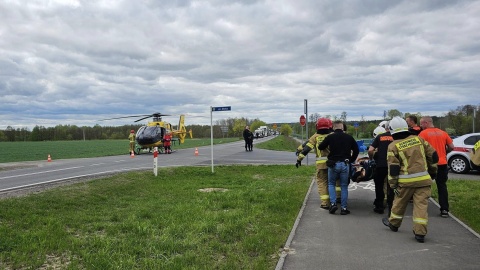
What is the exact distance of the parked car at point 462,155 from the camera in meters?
15.4

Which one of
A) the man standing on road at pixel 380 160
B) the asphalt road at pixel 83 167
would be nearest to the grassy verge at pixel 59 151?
the asphalt road at pixel 83 167

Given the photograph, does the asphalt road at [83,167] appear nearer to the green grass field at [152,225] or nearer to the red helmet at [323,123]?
the green grass field at [152,225]

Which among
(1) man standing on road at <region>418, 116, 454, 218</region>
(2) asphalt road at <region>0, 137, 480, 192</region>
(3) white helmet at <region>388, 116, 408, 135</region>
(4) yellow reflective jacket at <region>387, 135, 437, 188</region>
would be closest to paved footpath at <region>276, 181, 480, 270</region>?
(1) man standing on road at <region>418, 116, 454, 218</region>

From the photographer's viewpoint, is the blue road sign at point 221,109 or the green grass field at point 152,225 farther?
the blue road sign at point 221,109

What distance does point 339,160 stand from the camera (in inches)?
314

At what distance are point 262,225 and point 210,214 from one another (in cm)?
131

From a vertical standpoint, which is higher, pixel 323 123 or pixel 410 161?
pixel 323 123

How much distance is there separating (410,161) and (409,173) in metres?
0.19

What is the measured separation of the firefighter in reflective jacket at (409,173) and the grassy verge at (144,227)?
185 cm

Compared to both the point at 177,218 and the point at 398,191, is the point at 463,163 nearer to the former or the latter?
the point at 398,191

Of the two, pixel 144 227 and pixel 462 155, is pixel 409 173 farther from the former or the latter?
pixel 462 155

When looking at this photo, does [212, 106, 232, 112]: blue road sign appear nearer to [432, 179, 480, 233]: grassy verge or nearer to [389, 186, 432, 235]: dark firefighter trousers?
[432, 179, 480, 233]: grassy verge

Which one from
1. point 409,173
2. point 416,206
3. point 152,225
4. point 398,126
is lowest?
point 152,225

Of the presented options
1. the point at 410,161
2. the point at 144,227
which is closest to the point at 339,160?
the point at 410,161
